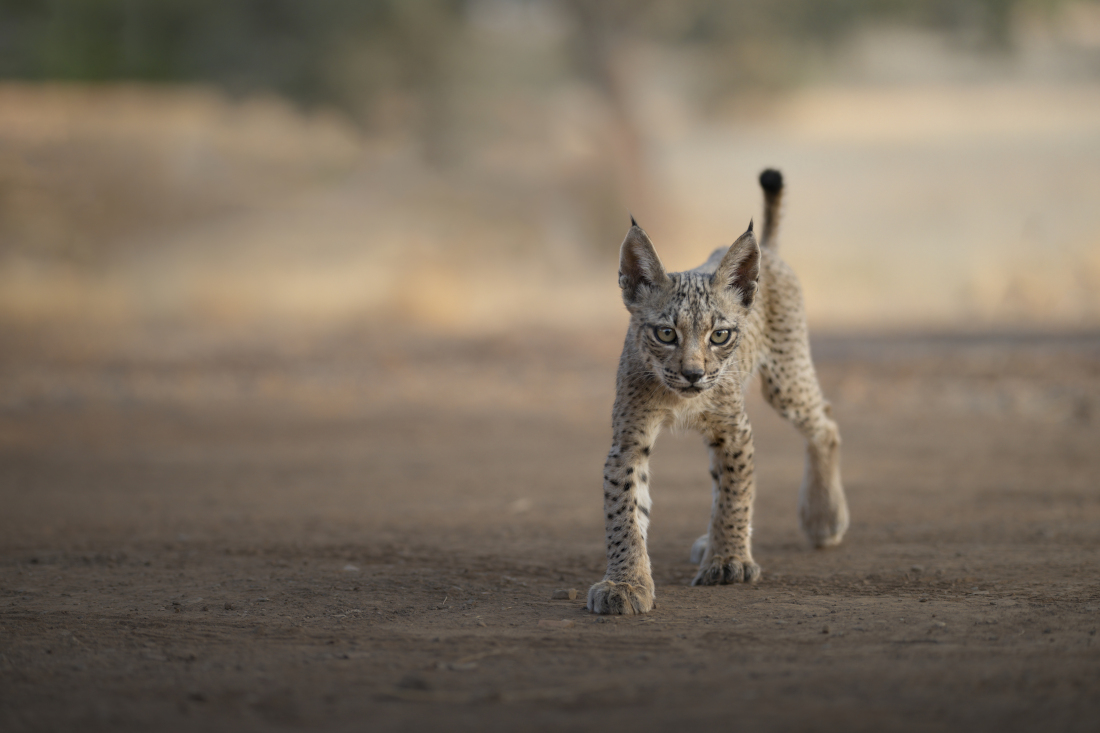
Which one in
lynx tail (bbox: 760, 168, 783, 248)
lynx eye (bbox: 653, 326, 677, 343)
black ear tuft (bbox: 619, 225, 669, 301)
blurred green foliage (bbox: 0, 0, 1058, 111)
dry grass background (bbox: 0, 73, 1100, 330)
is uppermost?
blurred green foliage (bbox: 0, 0, 1058, 111)

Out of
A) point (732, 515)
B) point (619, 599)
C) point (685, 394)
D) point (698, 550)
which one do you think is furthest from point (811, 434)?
point (619, 599)

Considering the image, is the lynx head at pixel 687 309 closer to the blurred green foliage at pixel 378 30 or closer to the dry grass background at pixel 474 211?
the dry grass background at pixel 474 211

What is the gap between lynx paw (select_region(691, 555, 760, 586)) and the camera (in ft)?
19.4

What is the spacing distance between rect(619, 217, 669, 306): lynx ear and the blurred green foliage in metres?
21.2

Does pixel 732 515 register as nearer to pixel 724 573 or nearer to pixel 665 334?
pixel 724 573

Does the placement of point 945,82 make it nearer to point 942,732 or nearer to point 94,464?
point 94,464

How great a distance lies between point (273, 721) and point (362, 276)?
23.1m

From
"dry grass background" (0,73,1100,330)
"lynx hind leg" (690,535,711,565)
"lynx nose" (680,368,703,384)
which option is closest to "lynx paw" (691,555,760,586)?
"lynx hind leg" (690,535,711,565)

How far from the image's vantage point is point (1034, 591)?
5.49m

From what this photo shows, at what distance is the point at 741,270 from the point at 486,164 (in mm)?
26506

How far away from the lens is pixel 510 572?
6.28 metres

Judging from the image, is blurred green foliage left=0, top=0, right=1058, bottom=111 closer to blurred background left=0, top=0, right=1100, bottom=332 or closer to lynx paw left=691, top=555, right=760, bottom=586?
blurred background left=0, top=0, right=1100, bottom=332

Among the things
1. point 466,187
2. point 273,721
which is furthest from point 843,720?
point 466,187

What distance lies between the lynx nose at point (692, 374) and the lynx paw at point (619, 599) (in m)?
1.02
